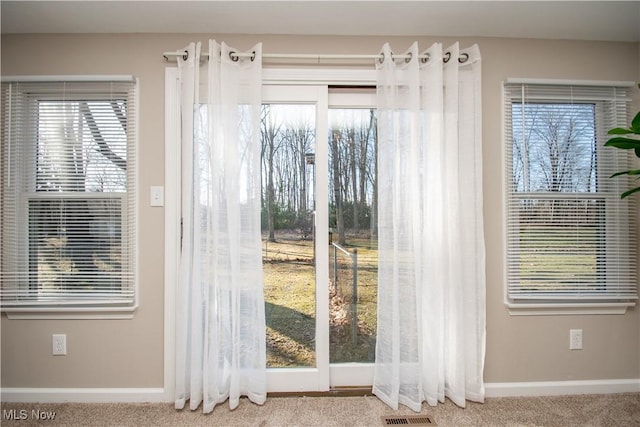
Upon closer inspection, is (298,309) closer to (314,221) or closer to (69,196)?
(314,221)

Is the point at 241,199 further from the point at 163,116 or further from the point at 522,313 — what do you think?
the point at 522,313

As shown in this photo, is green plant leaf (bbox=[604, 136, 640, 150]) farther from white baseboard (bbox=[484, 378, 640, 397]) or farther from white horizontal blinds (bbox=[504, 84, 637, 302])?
white baseboard (bbox=[484, 378, 640, 397])

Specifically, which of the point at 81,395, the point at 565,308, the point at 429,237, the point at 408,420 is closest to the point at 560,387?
the point at 565,308

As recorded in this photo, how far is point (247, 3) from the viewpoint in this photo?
1854mm

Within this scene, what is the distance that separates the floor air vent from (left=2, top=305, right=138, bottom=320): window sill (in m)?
1.71

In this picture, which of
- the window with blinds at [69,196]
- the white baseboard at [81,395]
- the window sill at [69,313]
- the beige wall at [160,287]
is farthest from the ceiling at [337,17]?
the white baseboard at [81,395]

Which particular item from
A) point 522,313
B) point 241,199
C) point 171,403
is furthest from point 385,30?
point 171,403

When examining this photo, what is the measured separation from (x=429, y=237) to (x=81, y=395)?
244 centimetres

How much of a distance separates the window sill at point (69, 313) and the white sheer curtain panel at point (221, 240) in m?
0.41

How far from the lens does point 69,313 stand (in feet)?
6.82

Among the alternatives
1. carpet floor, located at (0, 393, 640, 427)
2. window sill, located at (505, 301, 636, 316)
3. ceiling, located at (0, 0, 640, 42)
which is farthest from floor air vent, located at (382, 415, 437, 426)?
ceiling, located at (0, 0, 640, 42)

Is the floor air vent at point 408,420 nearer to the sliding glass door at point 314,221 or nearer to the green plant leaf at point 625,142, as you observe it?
the sliding glass door at point 314,221

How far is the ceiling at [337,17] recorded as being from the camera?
187 centimetres

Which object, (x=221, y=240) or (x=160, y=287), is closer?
(x=221, y=240)
